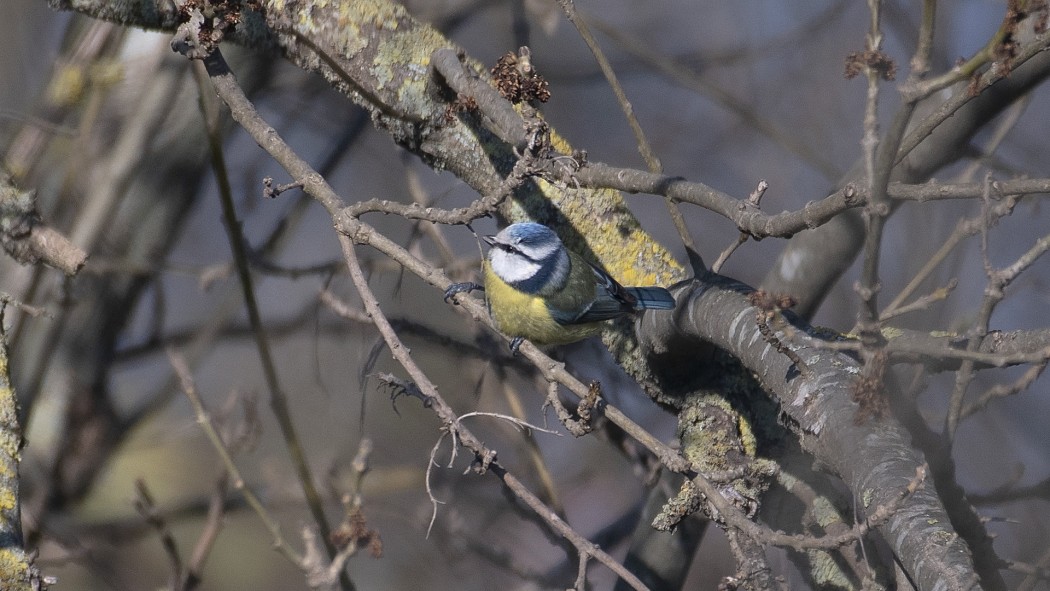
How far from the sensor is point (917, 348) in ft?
4.54

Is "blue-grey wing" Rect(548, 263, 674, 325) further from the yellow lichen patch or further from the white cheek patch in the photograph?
the yellow lichen patch

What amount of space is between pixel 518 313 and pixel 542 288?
0.11 m

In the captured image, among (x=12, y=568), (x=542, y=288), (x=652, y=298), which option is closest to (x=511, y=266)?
(x=542, y=288)

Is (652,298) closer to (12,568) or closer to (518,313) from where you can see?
(518,313)

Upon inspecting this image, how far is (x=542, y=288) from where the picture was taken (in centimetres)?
279

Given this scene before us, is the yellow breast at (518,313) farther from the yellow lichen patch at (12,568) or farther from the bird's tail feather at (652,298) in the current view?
the yellow lichen patch at (12,568)

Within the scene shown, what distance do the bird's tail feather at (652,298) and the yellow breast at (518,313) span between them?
0.34m

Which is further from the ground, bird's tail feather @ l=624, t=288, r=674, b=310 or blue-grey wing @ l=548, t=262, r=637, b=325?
blue-grey wing @ l=548, t=262, r=637, b=325

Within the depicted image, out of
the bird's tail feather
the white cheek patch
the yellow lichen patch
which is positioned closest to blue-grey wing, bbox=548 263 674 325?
the bird's tail feather

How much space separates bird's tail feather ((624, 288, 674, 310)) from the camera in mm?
2334

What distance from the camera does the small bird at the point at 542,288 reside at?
8.66ft

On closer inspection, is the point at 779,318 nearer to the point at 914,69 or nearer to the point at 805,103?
the point at 914,69

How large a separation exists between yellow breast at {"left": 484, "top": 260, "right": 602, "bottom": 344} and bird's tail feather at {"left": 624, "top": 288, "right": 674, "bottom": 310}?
1.11ft

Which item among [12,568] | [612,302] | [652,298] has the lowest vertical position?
[12,568]
